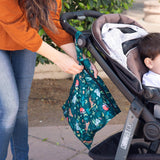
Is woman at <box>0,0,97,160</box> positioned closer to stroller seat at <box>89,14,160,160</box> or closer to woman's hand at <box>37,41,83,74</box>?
woman's hand at <box>37,41,83,74</box>

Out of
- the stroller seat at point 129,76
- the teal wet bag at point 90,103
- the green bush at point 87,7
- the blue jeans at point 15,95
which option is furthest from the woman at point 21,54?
the green bush at point 87,7

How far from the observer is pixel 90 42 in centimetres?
231

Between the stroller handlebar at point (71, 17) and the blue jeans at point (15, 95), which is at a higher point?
the stroller handlebar at point (71, 17)

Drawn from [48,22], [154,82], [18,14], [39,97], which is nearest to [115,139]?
[154,82]

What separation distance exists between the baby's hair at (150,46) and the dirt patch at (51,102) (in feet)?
5.81

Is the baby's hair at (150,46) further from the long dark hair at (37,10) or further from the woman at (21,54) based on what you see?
the long dark hair at (37,10)

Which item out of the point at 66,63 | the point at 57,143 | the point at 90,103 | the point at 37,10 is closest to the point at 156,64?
the point at 90,103

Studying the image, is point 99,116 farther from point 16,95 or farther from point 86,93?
point 16,95

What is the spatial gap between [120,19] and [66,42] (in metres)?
0.46

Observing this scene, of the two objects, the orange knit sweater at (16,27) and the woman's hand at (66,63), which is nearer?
the orange knit sweater at (16,27)

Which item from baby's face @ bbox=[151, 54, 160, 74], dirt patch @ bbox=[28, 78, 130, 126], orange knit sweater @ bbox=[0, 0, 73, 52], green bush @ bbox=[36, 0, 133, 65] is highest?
orange knit sweater @ bbox=[0, 0, 73, 52]

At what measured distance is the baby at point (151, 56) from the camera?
2.46 meters

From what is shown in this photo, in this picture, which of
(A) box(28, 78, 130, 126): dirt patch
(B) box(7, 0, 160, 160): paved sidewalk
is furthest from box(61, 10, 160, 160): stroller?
(A) box(28, 78, 130, 126): dirt patch

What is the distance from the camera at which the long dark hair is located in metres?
2.21
